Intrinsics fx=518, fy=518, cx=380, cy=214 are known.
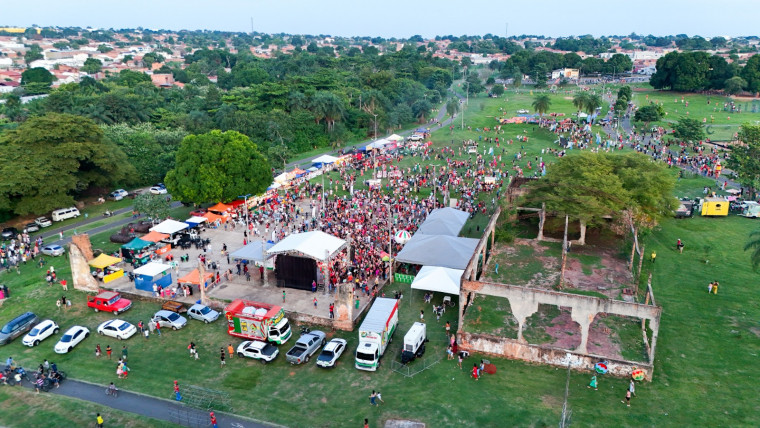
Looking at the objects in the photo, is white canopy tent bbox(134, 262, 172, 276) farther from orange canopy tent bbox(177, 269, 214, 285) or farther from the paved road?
the paved road

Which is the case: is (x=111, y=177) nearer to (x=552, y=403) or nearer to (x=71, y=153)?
(x=71, y=153)

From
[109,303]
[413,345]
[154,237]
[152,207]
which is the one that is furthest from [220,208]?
[413,345]

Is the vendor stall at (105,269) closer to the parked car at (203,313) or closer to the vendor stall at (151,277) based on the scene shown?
the vendor stall at (151,277)

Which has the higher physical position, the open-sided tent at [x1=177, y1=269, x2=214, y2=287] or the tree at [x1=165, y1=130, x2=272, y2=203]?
the tree at [x1=165, y1=130, x2=272, y2=203]

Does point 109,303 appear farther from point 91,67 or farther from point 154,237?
point 91,67

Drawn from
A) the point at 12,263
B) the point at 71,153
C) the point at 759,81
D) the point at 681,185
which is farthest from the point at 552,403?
the point at 759,81

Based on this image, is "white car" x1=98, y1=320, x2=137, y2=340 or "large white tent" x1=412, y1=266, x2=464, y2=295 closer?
"white car" x1=98, y1=320, x2=137, y2=340

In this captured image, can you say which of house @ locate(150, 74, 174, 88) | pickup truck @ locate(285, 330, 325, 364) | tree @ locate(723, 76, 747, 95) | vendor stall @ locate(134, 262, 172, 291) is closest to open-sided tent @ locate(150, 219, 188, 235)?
vendor stall @ locate(134, 262, 172, 291)
